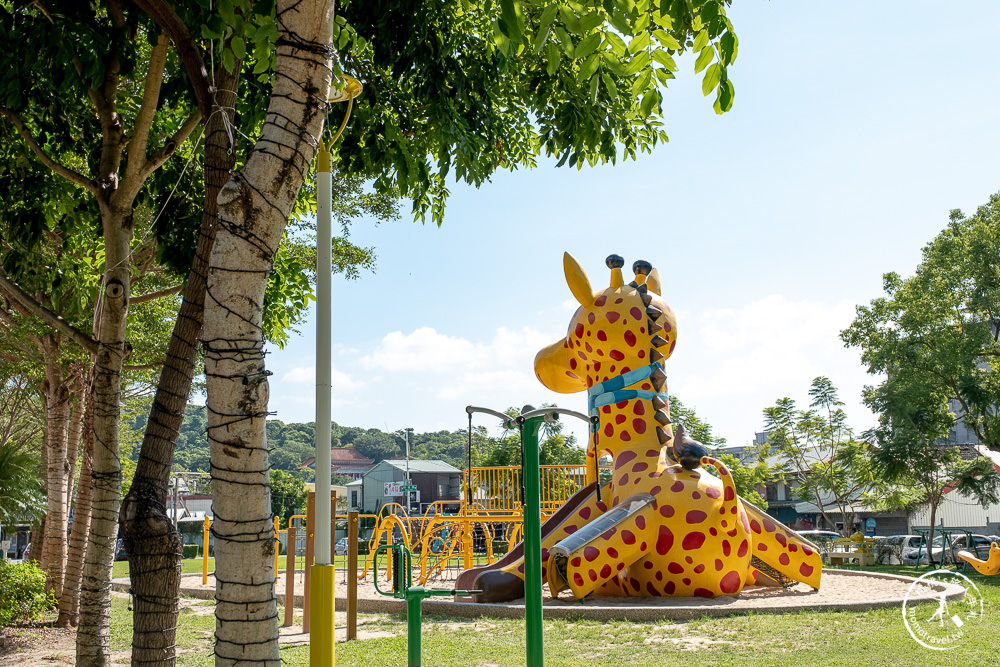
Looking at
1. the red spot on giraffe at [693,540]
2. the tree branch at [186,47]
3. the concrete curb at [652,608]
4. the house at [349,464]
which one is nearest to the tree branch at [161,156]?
the tree branch at [186,47]

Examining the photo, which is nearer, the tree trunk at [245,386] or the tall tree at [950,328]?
the tree trunk at [245,386]

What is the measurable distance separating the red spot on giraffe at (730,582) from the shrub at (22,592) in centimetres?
913

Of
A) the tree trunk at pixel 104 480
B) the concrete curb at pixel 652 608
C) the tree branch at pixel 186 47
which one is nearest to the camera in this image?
the tree branch at pixel 186 47

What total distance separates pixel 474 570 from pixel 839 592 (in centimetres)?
560

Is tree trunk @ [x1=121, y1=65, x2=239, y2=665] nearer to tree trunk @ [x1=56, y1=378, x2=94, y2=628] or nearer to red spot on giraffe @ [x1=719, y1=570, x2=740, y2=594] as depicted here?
tree trunk @ [x1=56, y1=378, x2=94, y2=628]

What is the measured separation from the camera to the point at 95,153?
28.2 ft

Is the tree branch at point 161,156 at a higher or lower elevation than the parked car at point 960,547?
higher

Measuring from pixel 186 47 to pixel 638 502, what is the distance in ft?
25.2

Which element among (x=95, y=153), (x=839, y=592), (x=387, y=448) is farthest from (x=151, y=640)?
(x=387, y=448)

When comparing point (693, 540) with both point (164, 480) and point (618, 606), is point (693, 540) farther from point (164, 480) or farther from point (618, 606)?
point (164, 480)

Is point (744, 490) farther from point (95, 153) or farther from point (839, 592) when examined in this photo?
point (95, 153)

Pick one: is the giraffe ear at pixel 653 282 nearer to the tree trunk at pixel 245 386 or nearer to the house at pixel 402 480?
the tree trunk at pixel 245 386

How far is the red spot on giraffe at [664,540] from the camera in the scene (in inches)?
→ 424

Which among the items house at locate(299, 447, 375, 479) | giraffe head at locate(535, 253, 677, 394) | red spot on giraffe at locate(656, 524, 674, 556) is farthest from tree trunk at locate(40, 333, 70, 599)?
house at locate(299, 447, 375, 479)
